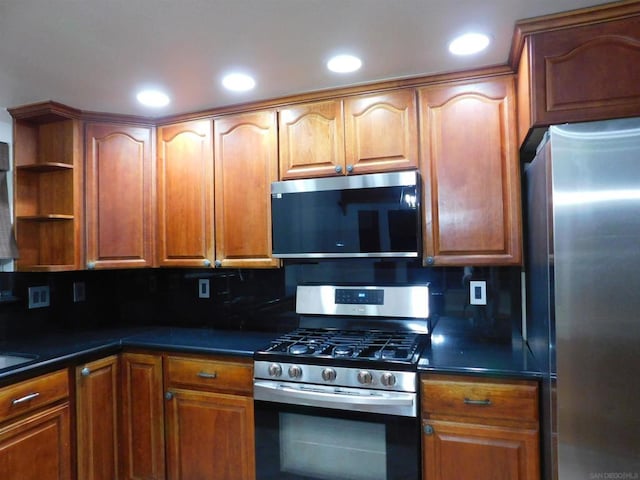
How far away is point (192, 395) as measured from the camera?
2.05m

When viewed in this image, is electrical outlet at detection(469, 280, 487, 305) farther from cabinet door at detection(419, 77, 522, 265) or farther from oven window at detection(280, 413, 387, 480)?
oven window at detection(280, 413, 387, 480)

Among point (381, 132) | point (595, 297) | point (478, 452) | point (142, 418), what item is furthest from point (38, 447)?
point (595, 297)

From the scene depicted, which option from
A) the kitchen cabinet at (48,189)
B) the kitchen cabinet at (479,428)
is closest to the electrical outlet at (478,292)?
the kitchen cabinet at (479,428)

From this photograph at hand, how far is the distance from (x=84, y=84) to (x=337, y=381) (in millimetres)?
1814

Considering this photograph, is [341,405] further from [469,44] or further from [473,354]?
[469,44]

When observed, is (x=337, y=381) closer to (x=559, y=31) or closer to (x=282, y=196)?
(x=282, y=196)

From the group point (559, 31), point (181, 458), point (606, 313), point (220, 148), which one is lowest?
point (181, 458)

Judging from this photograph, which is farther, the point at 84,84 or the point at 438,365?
the point at 84,84

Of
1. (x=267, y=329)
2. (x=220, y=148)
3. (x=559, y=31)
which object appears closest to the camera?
(x=559, y=31)

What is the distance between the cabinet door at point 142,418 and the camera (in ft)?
6.93

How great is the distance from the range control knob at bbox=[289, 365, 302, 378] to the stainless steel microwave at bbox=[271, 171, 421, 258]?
0.55 m

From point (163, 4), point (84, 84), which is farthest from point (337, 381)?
point (84, 84)

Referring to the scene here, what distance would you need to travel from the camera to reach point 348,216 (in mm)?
2029

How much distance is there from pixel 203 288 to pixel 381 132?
1491 millimetres
